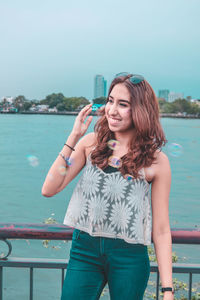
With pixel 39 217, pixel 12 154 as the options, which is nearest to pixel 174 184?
pixel 39 217

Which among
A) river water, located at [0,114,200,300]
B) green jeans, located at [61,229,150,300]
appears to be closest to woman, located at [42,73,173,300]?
green jeans, located at [61,229,150,300]

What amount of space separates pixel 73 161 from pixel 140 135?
424 mm

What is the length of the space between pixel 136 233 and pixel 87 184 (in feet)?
1.26

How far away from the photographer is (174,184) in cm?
5050

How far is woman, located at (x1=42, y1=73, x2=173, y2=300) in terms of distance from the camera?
6.95ft

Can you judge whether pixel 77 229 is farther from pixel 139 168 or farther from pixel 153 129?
pixel 153 129

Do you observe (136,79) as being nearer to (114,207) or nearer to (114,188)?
(114,188)

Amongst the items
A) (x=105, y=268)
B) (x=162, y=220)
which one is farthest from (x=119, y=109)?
(x=105, y=268)

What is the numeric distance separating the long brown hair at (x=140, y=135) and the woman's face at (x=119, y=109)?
0.03 m

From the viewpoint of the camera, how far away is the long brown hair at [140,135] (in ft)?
7.12

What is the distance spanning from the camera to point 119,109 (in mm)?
2195

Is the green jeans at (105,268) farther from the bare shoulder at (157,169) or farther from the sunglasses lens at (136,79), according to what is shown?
the sunglasses lens at (136,79)

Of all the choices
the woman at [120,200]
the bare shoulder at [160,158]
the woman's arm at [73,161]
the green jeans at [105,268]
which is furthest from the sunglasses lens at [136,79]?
the green jeans at [105,268]

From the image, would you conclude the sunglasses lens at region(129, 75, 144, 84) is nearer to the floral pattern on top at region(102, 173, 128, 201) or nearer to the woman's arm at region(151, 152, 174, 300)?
the woman's arm at region(151, 152, 174, 300)
